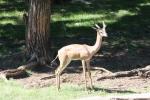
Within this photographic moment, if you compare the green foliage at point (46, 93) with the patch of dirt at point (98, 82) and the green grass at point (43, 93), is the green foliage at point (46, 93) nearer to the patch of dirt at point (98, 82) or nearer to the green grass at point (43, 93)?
the green grass at point (43, 93)

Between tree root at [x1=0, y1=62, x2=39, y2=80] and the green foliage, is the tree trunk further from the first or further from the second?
the green foliage

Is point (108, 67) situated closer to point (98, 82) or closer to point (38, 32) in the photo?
point (98, 82)

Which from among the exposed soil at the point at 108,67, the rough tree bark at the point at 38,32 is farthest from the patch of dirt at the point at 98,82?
the rough tree bark at the point at 38,32

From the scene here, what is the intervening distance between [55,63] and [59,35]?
8.99 feet

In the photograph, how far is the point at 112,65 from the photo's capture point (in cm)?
1241

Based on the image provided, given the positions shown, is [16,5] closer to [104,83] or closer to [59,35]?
[59,35]

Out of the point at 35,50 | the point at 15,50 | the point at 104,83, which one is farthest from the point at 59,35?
the point at 104,83

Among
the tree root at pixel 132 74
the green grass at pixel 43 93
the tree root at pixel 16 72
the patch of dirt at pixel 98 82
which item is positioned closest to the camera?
the green grass at pixel 43 93

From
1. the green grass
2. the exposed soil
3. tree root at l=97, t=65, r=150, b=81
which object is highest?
the green grass

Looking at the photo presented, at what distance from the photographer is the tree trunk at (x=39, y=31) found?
1223 centimetres

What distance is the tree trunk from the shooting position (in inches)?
481

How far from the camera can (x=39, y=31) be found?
1233 cm

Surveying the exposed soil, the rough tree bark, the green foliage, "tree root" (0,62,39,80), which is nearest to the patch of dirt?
the exposed soil

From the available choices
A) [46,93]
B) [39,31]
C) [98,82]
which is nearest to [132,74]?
[98,82]
